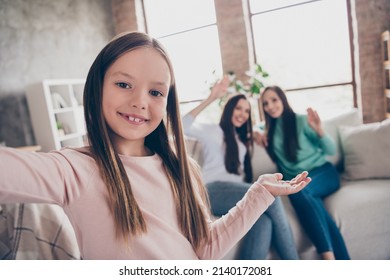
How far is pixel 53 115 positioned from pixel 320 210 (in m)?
0.72

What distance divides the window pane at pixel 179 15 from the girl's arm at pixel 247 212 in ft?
1.20

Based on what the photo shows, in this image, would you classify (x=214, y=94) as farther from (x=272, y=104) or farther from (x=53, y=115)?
(x=53, y=115)

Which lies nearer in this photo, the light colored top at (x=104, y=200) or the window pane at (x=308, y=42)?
the light colored top at (x=104, y=200)

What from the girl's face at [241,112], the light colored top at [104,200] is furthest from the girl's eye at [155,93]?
the girl's face at [241,112]

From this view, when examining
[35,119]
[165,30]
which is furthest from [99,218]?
[35,119]

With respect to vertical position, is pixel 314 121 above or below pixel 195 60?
below

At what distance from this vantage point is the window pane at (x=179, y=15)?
646mm

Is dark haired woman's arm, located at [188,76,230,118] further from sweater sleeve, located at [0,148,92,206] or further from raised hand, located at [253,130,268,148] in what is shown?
sweater sleeve, located at [0,148,92,206]

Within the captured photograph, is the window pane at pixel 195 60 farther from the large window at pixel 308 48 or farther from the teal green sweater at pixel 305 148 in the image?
the teal green sweater at pixel 305 148

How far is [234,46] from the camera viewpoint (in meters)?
0.68

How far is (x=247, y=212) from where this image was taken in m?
0.55

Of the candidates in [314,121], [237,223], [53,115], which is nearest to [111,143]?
[237,223]

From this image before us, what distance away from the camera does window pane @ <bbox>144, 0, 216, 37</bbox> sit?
0.65 meters

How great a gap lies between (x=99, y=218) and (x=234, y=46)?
1.52ft
